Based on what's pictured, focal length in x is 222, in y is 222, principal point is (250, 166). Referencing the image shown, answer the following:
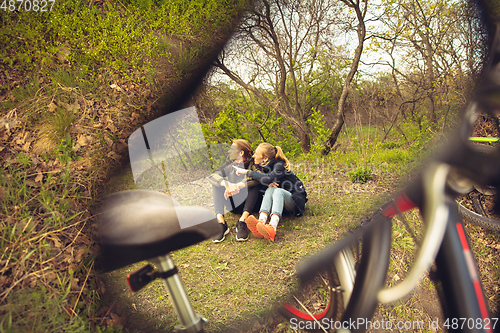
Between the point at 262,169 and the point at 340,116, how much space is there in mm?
655

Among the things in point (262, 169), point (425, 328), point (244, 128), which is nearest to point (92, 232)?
point (244, 128)

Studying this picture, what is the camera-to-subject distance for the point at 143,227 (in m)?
0.66

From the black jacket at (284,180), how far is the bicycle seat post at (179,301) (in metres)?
0.90

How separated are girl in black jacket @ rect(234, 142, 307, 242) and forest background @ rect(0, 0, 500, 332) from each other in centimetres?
8

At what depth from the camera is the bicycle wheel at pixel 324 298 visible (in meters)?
0.66

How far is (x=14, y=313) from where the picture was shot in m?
0.49

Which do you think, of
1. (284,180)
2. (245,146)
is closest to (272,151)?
(245,146)

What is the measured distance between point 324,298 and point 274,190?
1104 mm

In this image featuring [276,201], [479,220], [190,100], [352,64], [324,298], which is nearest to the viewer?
[324,298]

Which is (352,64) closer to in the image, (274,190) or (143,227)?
(274,190)

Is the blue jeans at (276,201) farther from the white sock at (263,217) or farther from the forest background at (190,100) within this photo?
the forest background at (190,100)

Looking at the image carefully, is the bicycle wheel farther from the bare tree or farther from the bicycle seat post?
the bare tree

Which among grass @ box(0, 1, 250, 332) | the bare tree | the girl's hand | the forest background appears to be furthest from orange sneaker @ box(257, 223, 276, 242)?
grass @ box(0, 1, 250, 332)

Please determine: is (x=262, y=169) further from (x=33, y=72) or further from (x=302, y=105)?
(x=33, y=72)
